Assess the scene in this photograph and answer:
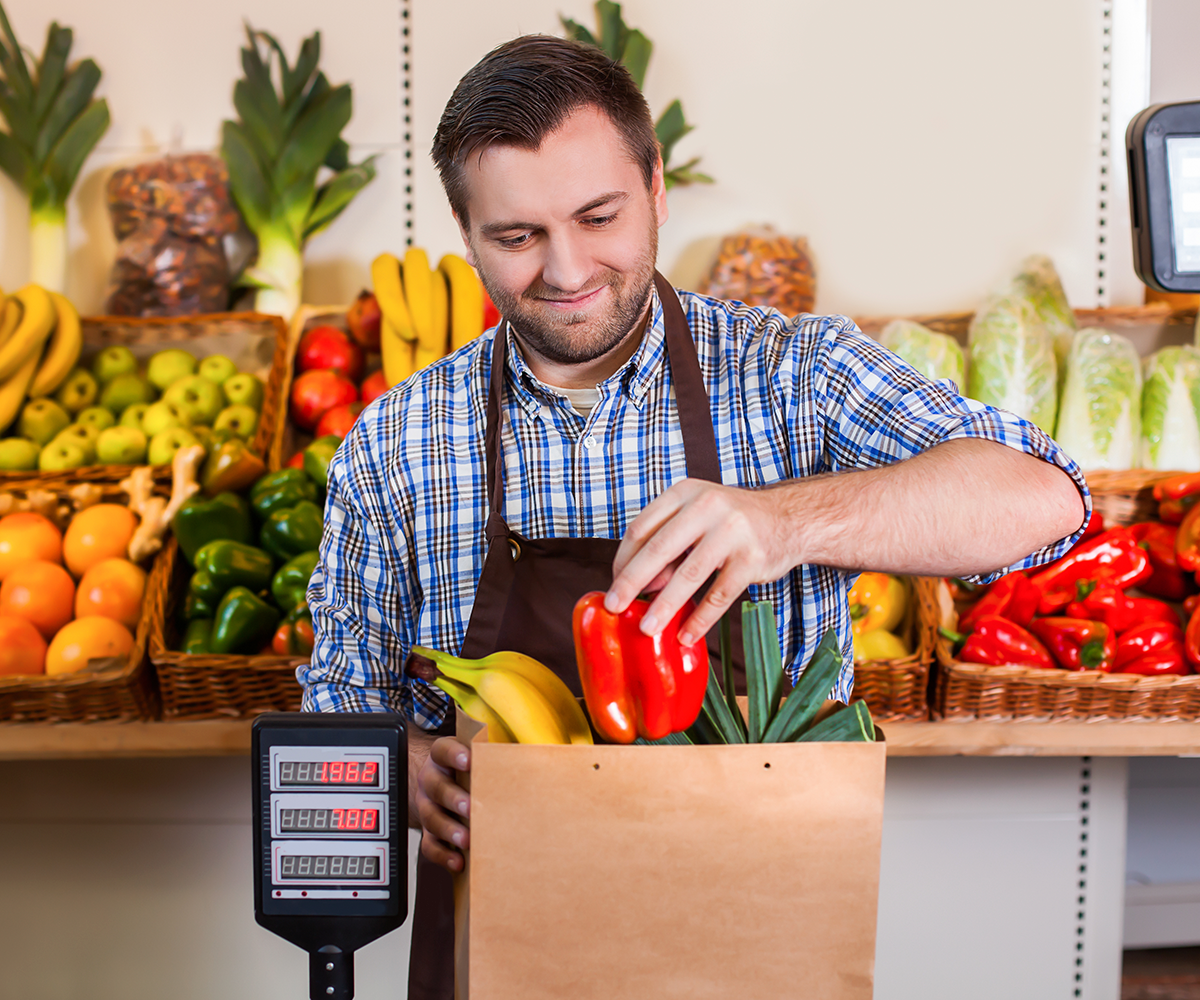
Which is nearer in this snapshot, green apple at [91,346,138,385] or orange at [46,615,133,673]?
orange at [46,615,133,673]

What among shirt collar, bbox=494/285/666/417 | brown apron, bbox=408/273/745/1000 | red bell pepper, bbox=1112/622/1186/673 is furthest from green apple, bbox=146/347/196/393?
red bell pepper, bbox=1112/622/1186/673

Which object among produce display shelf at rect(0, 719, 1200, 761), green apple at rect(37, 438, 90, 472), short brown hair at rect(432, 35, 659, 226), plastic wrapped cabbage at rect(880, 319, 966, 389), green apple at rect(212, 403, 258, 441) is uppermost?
short brown hair at rect(432, 35, 659, 226)

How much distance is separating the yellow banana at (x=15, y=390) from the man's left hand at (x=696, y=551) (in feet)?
6.04

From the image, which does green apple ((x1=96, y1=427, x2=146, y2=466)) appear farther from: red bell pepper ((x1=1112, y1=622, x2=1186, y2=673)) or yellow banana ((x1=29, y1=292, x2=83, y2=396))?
red bell pepper ((x1=1112, y1=622, x2=1186, y2=673))

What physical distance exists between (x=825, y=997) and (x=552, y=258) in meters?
0.80

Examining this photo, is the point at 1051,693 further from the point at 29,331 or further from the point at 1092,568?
the point at 29,331

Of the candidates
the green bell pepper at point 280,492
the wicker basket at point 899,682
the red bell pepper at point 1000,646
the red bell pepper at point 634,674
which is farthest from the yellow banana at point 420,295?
the red bell pepper at point 634,674

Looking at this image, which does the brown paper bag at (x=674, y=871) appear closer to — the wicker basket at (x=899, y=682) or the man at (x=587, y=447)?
the man at (x=587, y=447)

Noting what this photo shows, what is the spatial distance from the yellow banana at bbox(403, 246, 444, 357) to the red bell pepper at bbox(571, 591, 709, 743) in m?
1.45

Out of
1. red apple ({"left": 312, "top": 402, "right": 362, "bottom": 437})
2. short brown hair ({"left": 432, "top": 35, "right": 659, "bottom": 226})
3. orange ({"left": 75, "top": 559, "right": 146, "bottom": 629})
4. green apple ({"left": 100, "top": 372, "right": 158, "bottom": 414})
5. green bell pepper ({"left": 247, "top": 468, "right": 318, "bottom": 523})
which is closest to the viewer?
short brown hair ({"left": 432, "top": 35, "right": 659, "bottom": 226})

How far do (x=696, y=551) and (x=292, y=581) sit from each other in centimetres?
131

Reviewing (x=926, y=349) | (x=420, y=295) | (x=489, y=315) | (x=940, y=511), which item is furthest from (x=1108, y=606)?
(x=420, y=295)

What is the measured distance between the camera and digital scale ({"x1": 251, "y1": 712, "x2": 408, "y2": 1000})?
2.45 ft

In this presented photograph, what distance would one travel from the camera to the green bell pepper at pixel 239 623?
5.93 ft
